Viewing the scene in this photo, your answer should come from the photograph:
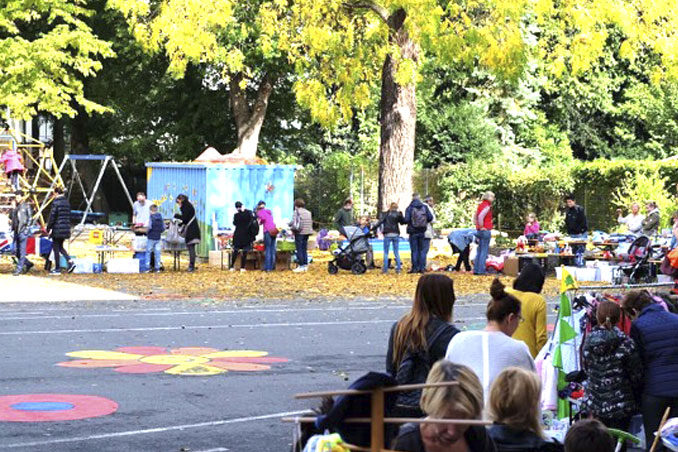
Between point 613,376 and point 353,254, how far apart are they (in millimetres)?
21119

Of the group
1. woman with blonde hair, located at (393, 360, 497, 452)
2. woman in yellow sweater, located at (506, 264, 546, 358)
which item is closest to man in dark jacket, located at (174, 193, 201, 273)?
woman in yellow sweater, located at (506, 264, 546, 358)

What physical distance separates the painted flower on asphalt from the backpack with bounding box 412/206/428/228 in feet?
44.2

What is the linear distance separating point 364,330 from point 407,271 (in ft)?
40.6

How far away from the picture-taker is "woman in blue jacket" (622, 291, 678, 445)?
9008 mm

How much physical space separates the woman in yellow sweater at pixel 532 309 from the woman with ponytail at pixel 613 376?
0.70 m

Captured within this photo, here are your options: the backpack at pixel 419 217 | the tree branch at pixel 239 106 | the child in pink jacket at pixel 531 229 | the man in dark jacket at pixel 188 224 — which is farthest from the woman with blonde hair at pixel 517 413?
the tree branch at pixel 239 106

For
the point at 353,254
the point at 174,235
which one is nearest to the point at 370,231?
the point at 353,254

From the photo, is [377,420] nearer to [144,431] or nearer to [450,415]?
[450,415]

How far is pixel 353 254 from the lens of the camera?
1187 inches

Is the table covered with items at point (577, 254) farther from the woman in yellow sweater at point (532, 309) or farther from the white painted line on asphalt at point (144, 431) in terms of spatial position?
the woman in yellow sweater at point (532, 309)

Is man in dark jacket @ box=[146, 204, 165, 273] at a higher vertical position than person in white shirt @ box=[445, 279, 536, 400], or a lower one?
higher

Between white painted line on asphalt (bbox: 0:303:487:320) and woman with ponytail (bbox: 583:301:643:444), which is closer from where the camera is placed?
woman with ponytail (bbox: 583:301:643:444)

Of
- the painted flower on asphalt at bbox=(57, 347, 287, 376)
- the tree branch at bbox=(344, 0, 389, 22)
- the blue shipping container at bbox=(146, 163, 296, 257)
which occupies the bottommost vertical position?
the painted flower on asphalt at bbox=(57, 347, 287, 376)

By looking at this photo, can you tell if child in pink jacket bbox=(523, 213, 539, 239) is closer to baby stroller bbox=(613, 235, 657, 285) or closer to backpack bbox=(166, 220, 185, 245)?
backpack bbox=(166, 220, 185, 245)
